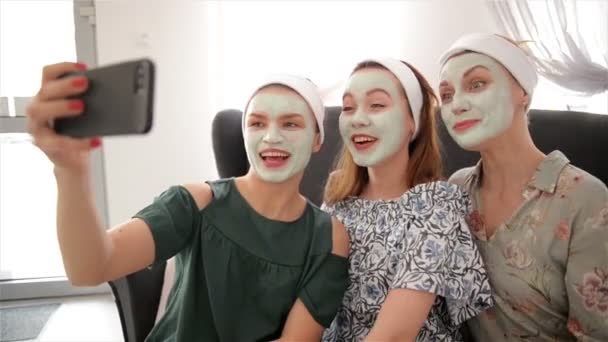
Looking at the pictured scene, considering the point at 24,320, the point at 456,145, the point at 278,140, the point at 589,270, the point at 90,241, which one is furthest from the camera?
Answer: the point at 24,320

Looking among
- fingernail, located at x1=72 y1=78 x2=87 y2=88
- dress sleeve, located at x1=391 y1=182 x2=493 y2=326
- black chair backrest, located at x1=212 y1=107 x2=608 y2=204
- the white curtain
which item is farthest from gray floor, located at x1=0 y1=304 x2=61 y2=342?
the white curtain

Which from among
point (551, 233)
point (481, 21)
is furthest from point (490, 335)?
point (481, 21)

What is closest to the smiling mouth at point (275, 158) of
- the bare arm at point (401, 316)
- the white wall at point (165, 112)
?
the bare arm at point (401, 316)

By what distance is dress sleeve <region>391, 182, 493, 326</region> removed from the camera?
3.25 ft

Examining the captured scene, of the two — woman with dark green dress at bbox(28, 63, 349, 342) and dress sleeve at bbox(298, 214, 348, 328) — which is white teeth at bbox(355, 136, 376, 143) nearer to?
woman with dark green dress at bbox(28, 63, 349, 342)

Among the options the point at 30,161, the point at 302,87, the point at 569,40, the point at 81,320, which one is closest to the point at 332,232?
the point at 302,87

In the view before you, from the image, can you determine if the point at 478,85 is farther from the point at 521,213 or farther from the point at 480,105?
the point at 521,213

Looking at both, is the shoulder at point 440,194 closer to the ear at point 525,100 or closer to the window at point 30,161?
the ear at point 525,100

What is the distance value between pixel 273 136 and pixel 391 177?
1.13 ft

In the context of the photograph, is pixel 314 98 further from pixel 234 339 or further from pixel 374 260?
pixel 234 339

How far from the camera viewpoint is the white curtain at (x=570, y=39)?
1.66m

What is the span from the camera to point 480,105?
41.3 inches

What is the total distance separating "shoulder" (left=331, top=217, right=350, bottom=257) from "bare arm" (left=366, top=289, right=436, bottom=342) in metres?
0.17

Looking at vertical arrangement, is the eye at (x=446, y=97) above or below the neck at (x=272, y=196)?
above
